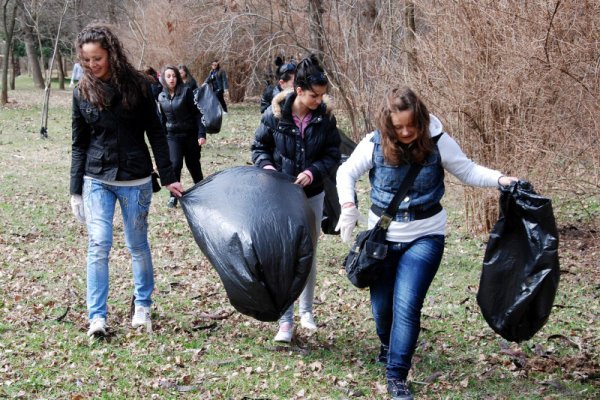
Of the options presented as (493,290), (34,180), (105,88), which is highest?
(105,88)

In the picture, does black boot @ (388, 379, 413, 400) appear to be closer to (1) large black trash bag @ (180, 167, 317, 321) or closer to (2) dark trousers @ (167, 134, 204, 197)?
(1) large black trash bag @ (180, 167, 317, 321)

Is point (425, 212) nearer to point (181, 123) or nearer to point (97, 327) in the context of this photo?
point (97, 327)

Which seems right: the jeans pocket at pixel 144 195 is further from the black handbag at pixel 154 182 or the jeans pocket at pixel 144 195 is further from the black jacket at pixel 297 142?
the black jacket at pixel 297 142

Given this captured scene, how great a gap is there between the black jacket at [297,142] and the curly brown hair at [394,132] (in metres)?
0.83

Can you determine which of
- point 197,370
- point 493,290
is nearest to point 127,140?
point 197,370

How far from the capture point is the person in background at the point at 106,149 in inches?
187

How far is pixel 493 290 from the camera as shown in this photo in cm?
407

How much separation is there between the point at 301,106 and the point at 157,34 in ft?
82.7

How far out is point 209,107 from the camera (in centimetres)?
1158

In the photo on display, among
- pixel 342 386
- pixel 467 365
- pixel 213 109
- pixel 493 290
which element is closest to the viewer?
pixel 493 290

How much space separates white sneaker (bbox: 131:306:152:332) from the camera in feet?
17.0

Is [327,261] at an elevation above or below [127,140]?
below

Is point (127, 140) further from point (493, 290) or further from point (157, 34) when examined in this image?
point (157, 34)

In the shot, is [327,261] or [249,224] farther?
[327,261]
